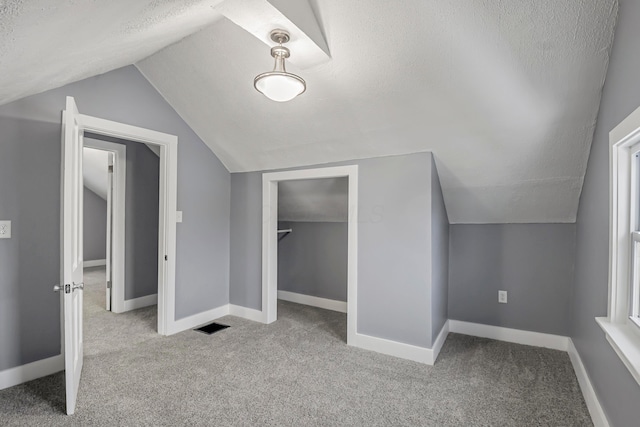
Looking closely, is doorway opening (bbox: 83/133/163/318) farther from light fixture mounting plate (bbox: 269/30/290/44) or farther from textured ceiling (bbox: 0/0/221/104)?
light fixture mounting plate (bbox: 269/30/290/44)

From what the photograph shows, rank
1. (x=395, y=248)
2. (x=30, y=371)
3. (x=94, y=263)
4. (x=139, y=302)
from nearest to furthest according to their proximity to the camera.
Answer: (x=30, y=371) < (x=395, y=248) < (x=139, y=302) < (x=94, y=263)

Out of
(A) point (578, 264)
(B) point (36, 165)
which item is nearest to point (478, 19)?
(A) point (578, 264)

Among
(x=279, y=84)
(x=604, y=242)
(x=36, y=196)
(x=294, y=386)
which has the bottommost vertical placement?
(x=294, y=386)

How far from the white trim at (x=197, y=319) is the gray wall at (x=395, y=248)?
174 centimetres

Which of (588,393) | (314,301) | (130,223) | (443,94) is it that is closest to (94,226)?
(130,223)

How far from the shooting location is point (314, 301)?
174 inches

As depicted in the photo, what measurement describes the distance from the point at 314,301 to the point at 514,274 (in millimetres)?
2380

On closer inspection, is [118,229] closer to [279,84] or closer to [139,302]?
[139,302]

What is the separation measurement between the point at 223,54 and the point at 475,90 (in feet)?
5.89

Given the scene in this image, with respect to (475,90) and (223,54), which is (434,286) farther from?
(223,54)

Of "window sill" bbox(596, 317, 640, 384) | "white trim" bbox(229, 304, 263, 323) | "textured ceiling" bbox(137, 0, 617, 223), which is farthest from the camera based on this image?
"white trim" bbox(229, 304, 263, 323)

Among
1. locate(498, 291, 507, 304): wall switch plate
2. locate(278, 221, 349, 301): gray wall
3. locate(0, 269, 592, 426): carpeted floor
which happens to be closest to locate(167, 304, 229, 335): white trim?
locate(0, 269, 592, 426): carpeted floor

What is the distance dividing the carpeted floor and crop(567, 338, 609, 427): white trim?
0.05 m

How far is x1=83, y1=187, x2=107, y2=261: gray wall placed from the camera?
7156mm
